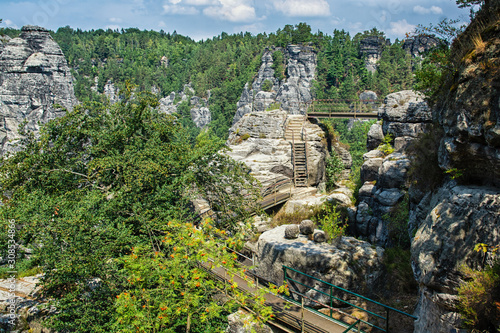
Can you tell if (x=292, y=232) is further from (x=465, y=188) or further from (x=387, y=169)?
(x=387, y=169)

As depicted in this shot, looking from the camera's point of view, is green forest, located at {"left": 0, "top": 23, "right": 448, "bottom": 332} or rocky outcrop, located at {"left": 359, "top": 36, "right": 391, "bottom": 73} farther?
rocky outcrop, located at {"left": 359, "top": 36, "right": 391, "bottom": 73}

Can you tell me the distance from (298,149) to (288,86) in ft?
268

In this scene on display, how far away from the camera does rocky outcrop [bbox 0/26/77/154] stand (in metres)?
78.9

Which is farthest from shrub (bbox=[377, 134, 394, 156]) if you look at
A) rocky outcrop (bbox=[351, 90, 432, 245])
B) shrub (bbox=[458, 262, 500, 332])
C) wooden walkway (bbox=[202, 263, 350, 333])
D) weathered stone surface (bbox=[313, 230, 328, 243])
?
shrub (bbox=[458, 262, 500, 332])

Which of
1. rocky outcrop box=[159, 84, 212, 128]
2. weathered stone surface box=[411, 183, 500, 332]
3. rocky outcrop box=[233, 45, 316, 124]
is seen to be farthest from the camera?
rocky outcrop box=[159, 84, 212, 128]

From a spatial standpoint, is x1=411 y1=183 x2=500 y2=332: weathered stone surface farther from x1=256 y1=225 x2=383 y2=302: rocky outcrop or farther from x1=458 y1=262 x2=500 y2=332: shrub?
x1=256 y1=225 x2=383 y2=302: rocky outcrop

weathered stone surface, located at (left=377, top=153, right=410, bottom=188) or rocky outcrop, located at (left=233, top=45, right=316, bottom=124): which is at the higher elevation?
rocky outcrop, located at (left=233, top=45, right=316, bottom=124)

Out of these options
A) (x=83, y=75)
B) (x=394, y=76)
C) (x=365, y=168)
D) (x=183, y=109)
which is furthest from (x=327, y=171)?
(x=83, y=75)

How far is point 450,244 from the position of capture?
5574mm

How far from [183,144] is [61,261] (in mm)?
6143

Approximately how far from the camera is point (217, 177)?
1223 cm

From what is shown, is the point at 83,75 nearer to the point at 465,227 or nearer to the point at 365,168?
the point at 365,168

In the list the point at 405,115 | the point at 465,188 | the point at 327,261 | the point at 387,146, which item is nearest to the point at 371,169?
the point at 387,146

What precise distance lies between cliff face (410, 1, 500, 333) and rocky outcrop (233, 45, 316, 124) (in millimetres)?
91952
